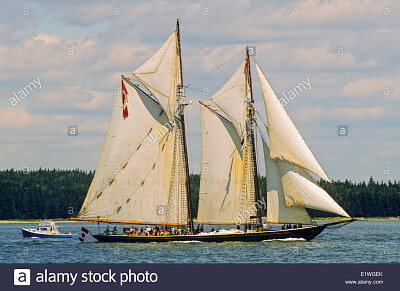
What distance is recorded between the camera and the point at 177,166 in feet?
273

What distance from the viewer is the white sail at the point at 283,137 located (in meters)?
78.4

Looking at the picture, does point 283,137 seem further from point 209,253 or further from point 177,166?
point 209,253

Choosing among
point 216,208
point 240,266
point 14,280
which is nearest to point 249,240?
point 216,208

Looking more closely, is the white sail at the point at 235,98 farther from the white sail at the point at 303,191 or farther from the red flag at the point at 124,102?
the red flag at the point at 124,102

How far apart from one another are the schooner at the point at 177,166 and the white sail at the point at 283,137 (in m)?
0.16

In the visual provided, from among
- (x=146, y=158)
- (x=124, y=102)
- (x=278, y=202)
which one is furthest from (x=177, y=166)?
(x=278, y=202)

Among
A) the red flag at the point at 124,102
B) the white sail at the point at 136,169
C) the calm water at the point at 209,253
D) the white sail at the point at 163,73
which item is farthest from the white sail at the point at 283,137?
the red flag at the point at 124,102

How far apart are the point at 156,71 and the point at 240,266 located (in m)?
31.4

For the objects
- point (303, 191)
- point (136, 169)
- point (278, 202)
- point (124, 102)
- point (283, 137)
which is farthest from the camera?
point (124, 102)

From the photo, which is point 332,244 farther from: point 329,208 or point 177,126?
point 177,126

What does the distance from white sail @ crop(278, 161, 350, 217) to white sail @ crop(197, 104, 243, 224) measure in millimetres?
5186

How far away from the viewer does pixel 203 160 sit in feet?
268

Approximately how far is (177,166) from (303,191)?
1363cm

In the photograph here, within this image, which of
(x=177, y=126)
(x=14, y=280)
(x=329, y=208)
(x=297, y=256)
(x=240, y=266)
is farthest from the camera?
(x=177, y=126)
